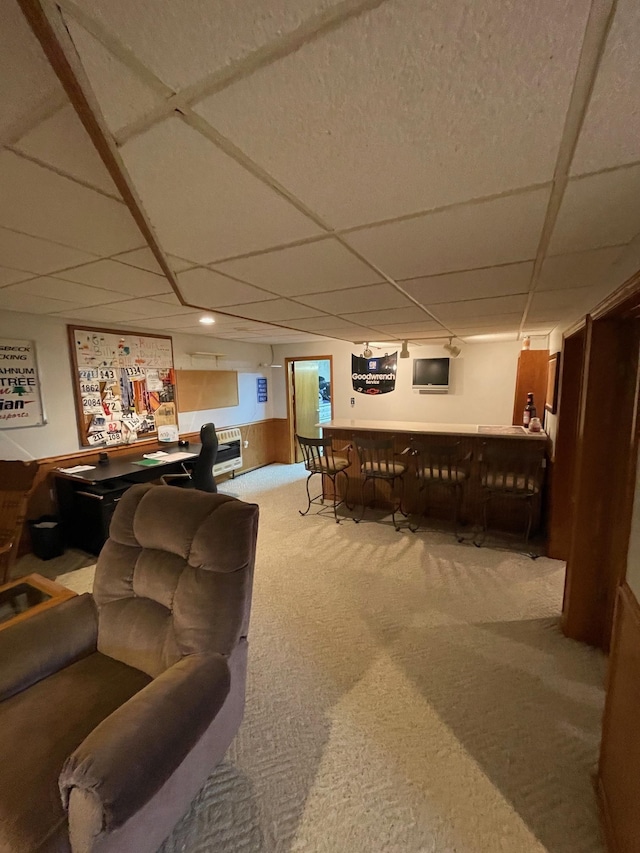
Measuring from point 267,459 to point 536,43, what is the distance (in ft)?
21.0

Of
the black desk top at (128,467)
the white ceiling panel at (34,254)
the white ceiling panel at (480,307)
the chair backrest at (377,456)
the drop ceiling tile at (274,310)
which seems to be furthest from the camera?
the chair backrest at (377,456)

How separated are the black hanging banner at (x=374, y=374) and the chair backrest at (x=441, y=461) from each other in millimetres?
2183

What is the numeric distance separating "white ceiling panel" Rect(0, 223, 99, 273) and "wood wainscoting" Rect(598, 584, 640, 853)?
2.80 metres

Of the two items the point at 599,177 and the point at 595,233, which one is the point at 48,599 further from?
the point at 595,233

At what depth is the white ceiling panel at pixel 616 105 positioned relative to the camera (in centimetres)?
61

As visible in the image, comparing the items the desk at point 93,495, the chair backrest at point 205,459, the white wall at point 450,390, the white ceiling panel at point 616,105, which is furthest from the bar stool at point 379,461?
the white ceiling panel at point 616,105

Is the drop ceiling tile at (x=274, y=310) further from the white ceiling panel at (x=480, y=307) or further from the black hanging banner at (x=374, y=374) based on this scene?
the black hanging banner at (x=374, y=374)

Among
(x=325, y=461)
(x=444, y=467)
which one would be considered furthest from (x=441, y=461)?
(x=325, y=461)

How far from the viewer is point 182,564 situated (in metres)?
1.47

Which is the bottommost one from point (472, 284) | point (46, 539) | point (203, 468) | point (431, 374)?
point (46, 539)

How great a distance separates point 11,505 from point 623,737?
3.57 metres

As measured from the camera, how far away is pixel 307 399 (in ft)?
24.1

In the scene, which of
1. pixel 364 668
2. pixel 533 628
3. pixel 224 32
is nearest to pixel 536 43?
pixel 224 32

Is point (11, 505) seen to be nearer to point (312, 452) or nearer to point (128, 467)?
point (128, 467)
